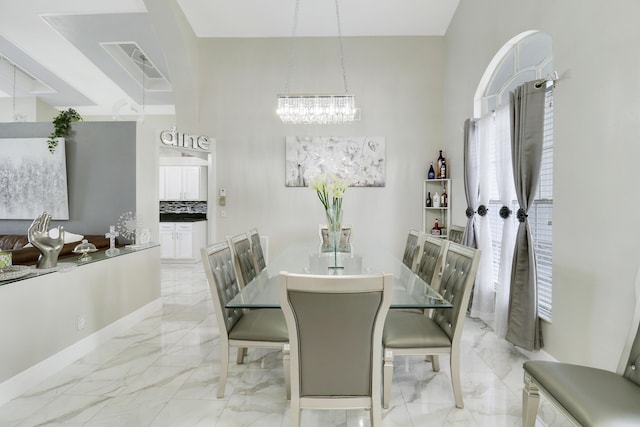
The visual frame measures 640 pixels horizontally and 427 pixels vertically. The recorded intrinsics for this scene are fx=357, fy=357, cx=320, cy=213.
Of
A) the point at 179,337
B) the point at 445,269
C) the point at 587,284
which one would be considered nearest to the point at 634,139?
the point at 587,284

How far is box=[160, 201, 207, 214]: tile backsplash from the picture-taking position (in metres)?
7.78

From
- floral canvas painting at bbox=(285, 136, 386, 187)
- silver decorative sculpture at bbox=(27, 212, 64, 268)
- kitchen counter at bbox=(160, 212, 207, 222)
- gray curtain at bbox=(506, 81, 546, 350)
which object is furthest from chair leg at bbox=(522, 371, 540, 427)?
kitchen counter at bbox=(160, 212, 207, 222)

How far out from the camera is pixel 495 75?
3.79 meters

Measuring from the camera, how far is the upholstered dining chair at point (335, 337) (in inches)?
56.8

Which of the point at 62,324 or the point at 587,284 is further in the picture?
the point at 62,324

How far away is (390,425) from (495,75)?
3.53m

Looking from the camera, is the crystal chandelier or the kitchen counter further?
the kitchen counter

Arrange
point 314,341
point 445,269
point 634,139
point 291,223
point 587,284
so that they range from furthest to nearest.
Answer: point 291,223, point 445,269, point 587,284, point 634,139, point 314,341

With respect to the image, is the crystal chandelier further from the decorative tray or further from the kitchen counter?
the kitchen counter

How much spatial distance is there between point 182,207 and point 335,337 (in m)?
7.04

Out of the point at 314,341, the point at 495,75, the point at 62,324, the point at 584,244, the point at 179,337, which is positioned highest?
the point at 495,75

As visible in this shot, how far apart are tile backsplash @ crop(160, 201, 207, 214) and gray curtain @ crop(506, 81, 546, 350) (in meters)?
6.44

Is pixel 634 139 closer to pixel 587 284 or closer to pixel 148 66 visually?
pixel 587 284

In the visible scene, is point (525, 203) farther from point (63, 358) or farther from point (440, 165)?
point (63, 358)
